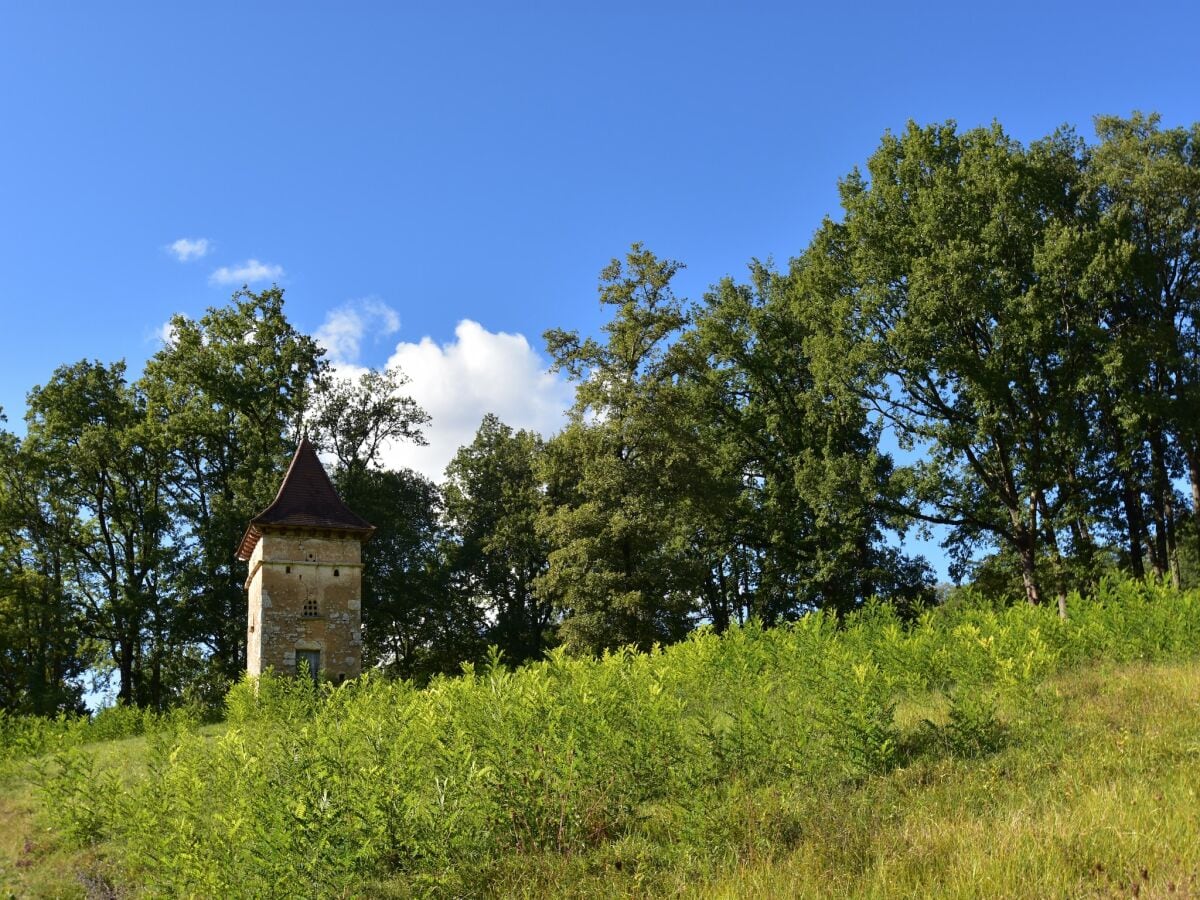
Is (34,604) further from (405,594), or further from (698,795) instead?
(698,795)

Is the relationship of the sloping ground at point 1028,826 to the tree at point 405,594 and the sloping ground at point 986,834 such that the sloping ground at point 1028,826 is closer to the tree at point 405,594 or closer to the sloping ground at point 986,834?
the sloping ground at point 986,834

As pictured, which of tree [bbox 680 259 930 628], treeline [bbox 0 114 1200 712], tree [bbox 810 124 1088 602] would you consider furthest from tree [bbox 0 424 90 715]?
tree [bbox 810 124 1088 602]

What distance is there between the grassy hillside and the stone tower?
37.0 ft

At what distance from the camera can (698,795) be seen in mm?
6426

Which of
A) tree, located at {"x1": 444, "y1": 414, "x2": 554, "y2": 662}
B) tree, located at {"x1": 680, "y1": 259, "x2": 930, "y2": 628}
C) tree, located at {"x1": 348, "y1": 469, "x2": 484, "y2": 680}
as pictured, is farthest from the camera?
tree, located at {"x1": 444, "y1": 414, "x2": 554, "y2": 662}

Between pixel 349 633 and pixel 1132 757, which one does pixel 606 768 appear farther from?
pixel 349 633

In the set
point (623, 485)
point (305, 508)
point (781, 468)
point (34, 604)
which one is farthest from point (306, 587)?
point (781, 468)

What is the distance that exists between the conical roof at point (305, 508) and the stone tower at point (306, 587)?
0.03 meters

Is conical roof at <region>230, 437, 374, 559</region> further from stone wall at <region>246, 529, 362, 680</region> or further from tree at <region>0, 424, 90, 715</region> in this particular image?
tree at <region>0, 424, 90, 715</region>

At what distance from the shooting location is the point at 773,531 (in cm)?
3062

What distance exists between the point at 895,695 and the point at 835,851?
4.26 metres

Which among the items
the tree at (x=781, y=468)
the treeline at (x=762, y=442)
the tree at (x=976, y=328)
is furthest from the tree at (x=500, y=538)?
the tree at (x=976, y=328)

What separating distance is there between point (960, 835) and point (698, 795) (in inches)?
71.0

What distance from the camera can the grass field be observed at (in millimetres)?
5047
